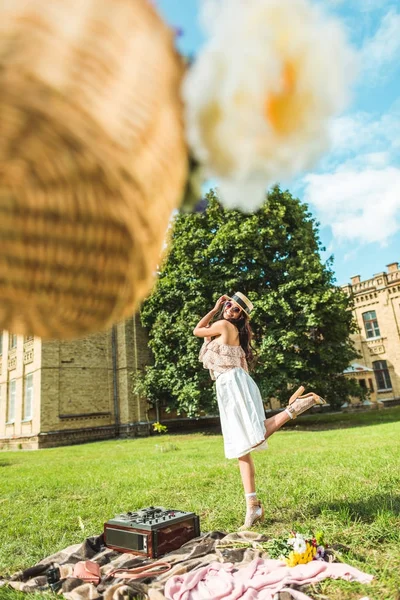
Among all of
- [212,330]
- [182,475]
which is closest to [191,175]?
[212,330]

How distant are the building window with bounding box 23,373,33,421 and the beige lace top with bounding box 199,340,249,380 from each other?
65.4 feet

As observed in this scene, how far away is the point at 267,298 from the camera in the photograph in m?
18.7

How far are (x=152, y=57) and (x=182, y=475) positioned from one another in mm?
7829

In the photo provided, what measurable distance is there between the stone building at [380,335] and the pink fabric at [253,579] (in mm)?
34634

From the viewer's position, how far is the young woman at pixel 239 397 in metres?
4.40

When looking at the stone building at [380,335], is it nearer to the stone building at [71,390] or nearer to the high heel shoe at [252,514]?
the stone building at [71,390]

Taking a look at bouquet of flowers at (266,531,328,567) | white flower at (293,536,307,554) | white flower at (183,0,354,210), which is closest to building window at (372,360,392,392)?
bouquet of flowers at (266,531,328,567)

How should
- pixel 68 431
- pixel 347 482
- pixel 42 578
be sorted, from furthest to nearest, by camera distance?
pixel 68 431, pixel 347 482, pixel 42 578

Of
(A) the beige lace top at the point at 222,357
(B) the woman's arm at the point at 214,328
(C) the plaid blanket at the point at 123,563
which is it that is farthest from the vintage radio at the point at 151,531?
(B) the woman's arm at the point at 214,328

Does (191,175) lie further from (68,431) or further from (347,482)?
(68,431)

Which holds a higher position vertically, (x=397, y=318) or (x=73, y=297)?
(x=397, y=318)

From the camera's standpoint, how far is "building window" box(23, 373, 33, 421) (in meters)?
22.2

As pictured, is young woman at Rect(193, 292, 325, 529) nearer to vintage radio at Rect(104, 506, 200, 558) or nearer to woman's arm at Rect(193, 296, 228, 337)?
woman's arm at Rect(193, 296, 228, 337)

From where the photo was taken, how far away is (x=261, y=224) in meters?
19.7
